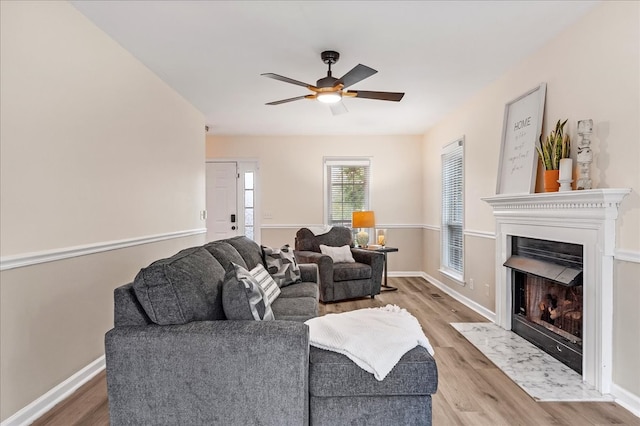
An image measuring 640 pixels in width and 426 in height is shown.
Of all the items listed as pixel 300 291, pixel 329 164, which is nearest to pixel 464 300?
pixel 300 291

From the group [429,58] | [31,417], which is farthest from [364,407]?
[429,58]

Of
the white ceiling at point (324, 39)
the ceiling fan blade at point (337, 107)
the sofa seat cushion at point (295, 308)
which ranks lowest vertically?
the sofa seat cushion at point (295, 308)

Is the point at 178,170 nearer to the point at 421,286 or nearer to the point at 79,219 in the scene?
the point at 79,219

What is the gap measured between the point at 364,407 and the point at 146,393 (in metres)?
0.97

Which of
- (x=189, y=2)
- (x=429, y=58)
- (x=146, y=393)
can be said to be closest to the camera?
(x=146, y=393)

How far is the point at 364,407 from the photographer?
180 centimetres

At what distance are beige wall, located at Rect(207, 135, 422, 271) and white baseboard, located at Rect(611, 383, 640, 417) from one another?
4.60m

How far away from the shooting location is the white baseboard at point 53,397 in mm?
2145

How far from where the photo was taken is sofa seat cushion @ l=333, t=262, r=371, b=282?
5.02m

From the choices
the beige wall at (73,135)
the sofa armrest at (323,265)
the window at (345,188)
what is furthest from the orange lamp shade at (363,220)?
the beige wall at (73,135)

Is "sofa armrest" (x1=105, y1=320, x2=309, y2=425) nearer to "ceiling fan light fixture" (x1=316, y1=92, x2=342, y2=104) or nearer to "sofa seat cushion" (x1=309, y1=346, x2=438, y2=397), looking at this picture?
"sofa seat cushion" (x1=309, y1=346, x2=438, y2=397)

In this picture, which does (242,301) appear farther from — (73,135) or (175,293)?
(73,135)

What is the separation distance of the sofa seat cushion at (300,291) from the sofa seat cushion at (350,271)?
4.44 feet

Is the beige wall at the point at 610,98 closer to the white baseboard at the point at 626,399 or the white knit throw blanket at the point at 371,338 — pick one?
the white baseboard at the point at 626,399
